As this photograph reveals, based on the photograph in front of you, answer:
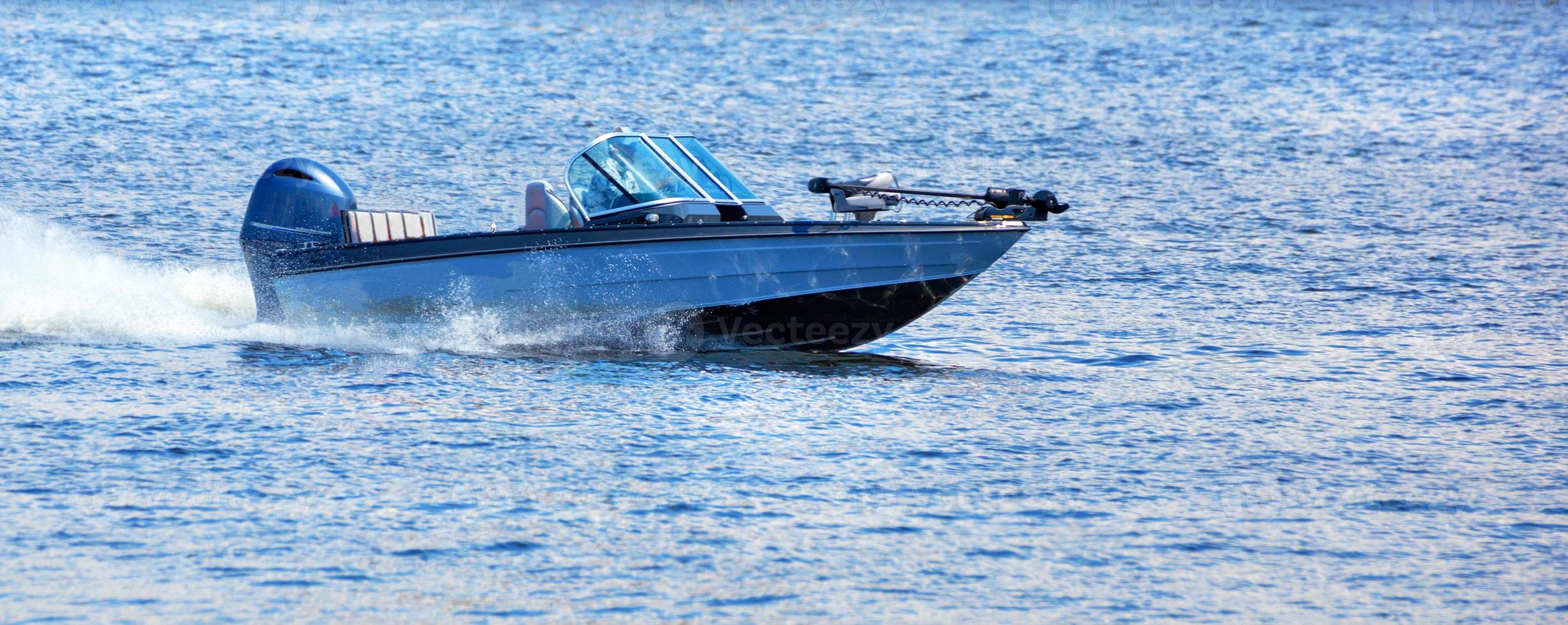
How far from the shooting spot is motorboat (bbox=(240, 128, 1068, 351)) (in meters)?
12.1

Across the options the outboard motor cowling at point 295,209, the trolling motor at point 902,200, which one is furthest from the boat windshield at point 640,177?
the outboard motor cowling at point 295,209

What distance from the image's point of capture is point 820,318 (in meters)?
12.6

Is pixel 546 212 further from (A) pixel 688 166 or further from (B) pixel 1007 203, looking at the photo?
(B) pixel 1007 203

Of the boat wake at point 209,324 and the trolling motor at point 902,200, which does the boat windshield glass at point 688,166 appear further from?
the boat wake at point 209,324

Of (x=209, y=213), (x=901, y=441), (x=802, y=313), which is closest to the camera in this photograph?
(x=901, y=441)

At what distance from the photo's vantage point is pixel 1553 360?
1298 centimetres

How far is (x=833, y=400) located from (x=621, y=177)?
276cm

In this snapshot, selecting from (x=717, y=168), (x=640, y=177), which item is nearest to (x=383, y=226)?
(x=640, y=177)

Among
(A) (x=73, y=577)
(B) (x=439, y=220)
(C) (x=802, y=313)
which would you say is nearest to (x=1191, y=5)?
(B) (x=439, y=220)

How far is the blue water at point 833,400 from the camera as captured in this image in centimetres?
761

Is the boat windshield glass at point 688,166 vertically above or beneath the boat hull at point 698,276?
above

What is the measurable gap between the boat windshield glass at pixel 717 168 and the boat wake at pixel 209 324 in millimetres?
1196

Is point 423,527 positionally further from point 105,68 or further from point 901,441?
Result: point 105,68

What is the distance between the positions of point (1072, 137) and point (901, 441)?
16001 millimetres
